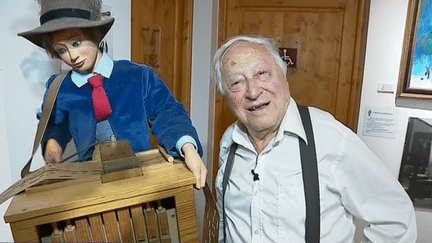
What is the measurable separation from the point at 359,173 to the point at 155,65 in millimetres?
1317

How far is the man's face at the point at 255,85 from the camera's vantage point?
34.8 inches

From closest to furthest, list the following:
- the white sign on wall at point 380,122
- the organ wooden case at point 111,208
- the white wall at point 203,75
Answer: the organ wooden case at point 111,208 < the white sign on wall at point 380,122 < the white wall at point 203,75

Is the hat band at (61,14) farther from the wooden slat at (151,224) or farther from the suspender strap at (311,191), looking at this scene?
the suspender strap at (311,191)

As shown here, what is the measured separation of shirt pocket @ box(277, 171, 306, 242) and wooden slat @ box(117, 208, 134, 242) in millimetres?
460

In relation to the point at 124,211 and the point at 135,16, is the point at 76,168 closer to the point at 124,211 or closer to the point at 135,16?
the point at 124,211

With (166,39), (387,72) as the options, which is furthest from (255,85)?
(387,72)

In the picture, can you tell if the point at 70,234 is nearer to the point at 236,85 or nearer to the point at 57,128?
the point at 57,128

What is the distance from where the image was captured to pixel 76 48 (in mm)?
728

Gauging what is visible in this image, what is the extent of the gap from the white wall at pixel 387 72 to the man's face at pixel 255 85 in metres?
1.48

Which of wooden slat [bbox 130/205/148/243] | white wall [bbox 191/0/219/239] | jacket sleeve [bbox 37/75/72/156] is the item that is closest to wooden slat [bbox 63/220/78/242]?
wooden slat [bbox 130/205/148/243]

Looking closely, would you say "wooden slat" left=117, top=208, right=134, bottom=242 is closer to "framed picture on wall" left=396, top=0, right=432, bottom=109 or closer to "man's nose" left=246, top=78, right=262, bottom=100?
"man's nose" left=246, top=78, right=262, bottom=100

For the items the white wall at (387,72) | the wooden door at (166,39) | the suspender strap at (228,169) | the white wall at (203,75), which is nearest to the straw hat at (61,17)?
the suspender strap at (228,169)

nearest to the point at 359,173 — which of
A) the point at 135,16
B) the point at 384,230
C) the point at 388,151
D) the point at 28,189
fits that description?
the point at 384,230

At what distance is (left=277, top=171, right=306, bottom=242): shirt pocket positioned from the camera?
0.90 m
